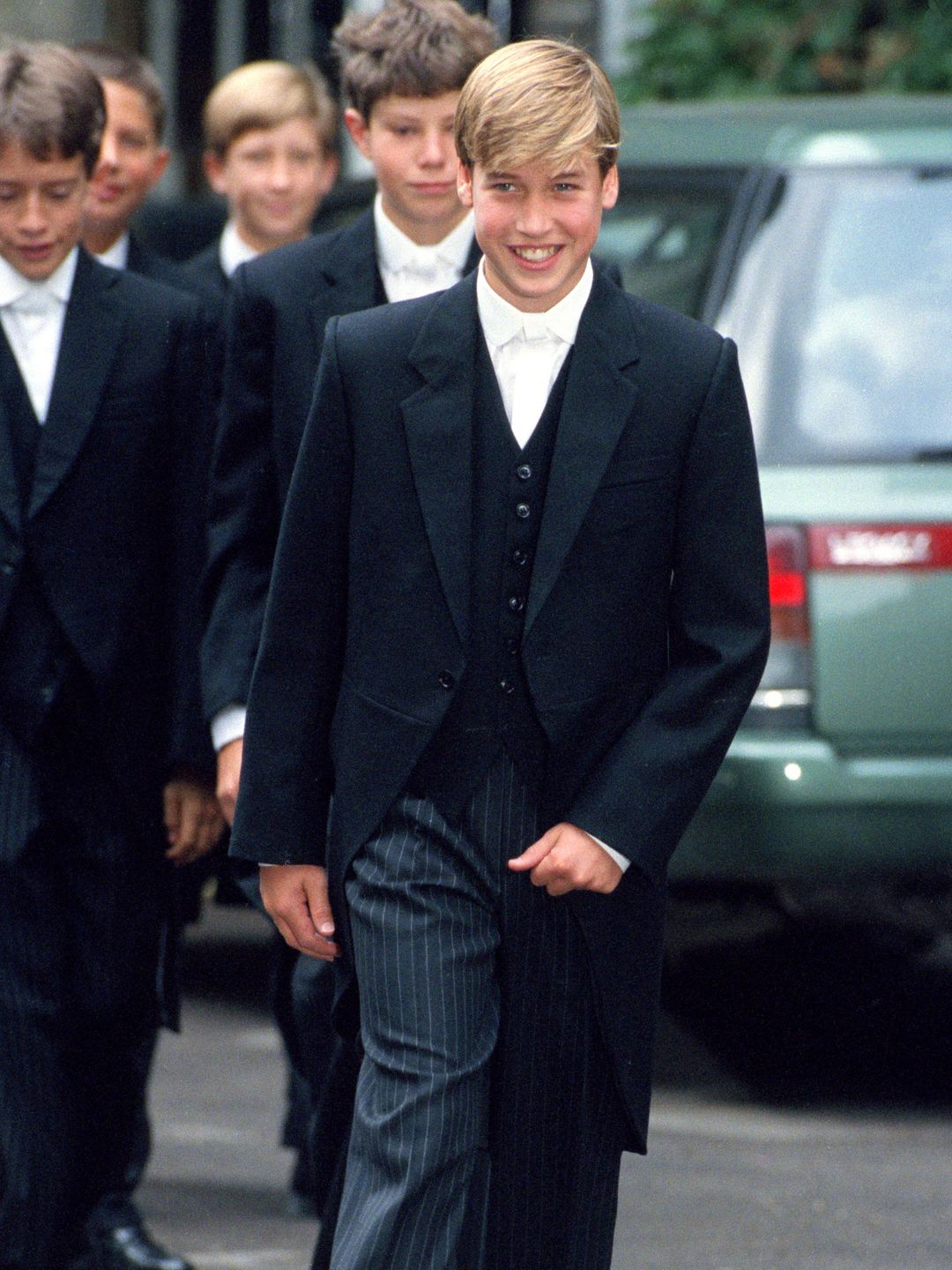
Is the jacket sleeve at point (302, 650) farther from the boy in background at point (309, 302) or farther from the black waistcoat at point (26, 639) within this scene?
the black waistcoat at point (26, 639)

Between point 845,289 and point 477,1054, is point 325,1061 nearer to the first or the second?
point 477,1054

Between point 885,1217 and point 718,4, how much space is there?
7913 mm

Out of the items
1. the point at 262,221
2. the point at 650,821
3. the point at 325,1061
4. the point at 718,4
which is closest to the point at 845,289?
the point at 262,221

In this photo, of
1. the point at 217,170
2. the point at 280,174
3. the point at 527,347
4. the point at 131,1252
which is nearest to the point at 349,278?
the point at 527,347

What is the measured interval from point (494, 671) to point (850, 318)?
2.76 meters

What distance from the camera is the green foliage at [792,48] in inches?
457

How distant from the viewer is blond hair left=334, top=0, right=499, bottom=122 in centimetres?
452

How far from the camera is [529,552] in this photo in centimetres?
367

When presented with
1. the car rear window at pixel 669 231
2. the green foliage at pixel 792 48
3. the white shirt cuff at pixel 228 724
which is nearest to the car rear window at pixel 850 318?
→ the car rear window at pixel 669 231

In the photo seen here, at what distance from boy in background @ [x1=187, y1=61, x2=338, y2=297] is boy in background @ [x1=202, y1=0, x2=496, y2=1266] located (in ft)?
6.53

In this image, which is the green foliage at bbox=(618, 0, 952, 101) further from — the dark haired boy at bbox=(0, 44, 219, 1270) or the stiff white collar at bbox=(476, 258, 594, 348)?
the stiff white collar at bbox=(476, 258, 594, 348)

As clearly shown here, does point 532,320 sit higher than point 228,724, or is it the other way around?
point 532,320

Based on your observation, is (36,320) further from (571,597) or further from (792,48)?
(792,48)

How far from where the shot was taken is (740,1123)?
6.13 meters
